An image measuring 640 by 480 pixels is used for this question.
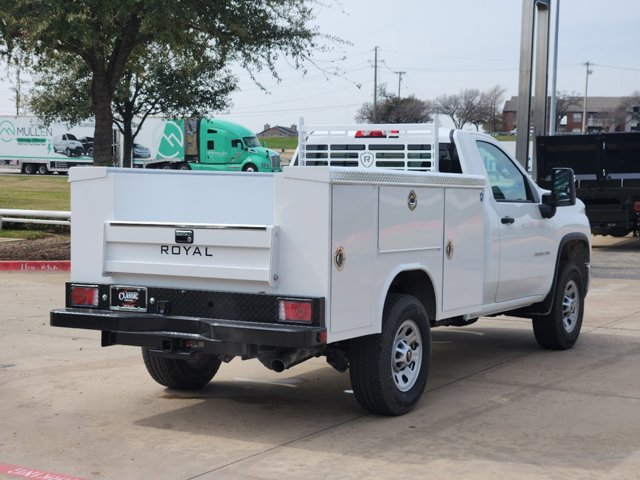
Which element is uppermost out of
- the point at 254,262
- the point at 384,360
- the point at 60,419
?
the point at 254,262

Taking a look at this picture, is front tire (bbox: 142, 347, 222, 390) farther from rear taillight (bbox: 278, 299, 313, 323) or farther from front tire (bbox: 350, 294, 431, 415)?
rear taillight (bbox: 278, 299, 313, 323)

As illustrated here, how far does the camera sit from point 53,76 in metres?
35.6

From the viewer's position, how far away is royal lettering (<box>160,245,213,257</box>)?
6516 mm

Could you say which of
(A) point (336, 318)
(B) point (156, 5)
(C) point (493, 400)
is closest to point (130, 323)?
(A) point (336, 318)

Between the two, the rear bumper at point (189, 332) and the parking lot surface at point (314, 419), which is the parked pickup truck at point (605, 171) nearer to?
the parking lot surface at point (314, 419)

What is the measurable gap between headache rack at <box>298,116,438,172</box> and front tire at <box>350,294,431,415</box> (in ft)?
5.42

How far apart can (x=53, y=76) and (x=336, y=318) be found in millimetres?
31568

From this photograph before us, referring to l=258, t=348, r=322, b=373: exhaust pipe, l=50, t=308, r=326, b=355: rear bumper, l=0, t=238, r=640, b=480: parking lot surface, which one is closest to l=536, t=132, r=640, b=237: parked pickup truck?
l=0, t=238, r=640, b=480: parking lot surface

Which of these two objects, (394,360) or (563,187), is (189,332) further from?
(563,187)

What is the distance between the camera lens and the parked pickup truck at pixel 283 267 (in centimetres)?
620

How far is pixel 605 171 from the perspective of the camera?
20.8 meters

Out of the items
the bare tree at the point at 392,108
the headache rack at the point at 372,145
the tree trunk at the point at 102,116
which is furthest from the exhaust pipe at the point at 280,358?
the bare tree at the point at 392,108

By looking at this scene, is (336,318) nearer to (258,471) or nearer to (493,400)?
(258,471)

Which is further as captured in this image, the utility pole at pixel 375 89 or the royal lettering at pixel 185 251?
the utility pole at pixel 375 89
